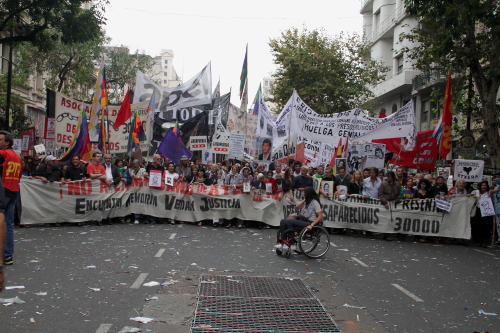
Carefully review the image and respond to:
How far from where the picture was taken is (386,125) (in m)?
16.7

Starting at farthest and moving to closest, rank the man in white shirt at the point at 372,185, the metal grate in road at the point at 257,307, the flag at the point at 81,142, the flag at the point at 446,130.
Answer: the flag at the point at 446,130 → the flag at the point at 81,142 → the man in white shirt at the point at 372,185 → the metal grate in road at the point at 257,307

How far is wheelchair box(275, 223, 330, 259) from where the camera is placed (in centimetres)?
960

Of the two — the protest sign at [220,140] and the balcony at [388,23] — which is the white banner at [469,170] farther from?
the balcony at [388,23]

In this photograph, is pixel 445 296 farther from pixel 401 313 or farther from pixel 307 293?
pixel 307 293

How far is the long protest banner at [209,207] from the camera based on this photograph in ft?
42.7

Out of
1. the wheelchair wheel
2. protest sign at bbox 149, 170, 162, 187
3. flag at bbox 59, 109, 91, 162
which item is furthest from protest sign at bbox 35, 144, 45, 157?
the wheelchair wheel

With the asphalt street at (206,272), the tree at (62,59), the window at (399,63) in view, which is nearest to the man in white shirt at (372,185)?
the asphalt street at (206,272)

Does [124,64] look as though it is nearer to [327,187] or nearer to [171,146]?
[171,146]

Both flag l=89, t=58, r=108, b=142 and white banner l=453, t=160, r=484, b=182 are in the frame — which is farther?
flag l=89, t=58, r=108, b=142

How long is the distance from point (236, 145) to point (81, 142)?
5.32m

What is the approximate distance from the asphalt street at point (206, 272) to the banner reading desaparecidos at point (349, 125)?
5.20 m

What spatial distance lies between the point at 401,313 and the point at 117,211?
9.79 metres

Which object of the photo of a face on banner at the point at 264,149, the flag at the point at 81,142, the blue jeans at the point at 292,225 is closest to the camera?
the blue jeans at the point at 292,225

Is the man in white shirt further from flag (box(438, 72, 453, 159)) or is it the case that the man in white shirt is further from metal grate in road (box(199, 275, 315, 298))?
metal grate in road (box(199, 275, 315, 298))
